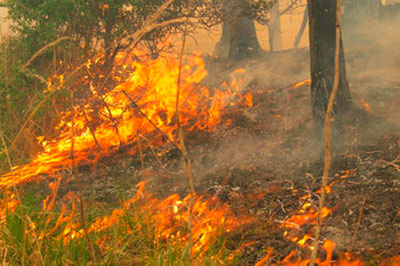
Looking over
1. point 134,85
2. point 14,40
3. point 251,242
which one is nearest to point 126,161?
point 134,85

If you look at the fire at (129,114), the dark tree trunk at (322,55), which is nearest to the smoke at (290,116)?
the dark tree trunk at (322,55)

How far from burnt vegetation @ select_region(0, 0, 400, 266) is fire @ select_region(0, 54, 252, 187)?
34 millimetres

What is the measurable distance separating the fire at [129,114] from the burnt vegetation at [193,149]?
0.11 ft

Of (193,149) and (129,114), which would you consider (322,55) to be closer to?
(193,149)

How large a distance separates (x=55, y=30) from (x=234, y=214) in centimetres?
423

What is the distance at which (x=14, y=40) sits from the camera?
752 cm

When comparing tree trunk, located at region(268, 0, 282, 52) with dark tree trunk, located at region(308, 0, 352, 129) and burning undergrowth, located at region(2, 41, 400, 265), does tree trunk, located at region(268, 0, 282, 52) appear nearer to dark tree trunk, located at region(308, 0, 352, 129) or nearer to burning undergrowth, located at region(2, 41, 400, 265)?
burning undergrowth, located at region(2, 41, 400, 265)

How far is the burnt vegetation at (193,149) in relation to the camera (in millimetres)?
4141

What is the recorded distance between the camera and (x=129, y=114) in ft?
28.0

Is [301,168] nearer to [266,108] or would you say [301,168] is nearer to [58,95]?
[266,108]

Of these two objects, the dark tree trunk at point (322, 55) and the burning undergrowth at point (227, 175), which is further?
the dark tree trunk at point (322, 55)

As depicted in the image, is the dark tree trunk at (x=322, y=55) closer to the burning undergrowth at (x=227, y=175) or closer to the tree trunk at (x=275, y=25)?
the burning undergrowth at (x=227, y=175)

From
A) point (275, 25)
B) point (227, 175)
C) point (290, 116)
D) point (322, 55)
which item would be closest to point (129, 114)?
point (227, 175)

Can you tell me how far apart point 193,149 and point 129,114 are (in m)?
1.65
